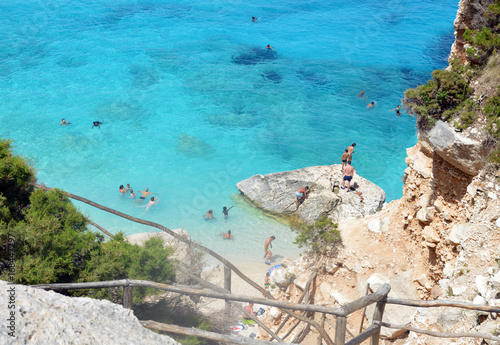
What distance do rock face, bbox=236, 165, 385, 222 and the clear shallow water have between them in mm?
761

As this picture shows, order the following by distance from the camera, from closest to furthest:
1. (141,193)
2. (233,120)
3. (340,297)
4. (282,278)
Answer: (340,297) < (282,278) < (141,193) < (233,120)

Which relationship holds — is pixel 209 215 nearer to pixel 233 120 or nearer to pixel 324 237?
pixel 324 237

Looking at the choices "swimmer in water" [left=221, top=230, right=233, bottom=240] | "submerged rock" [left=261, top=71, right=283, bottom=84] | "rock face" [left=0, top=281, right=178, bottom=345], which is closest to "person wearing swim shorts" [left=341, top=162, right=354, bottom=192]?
"swimmer in water" [left=221, top=230, right=233, bottom=240]

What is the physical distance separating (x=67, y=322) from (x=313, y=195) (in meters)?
13.8

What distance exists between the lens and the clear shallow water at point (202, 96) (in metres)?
19.0

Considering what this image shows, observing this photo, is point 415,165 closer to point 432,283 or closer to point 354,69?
point 432,283

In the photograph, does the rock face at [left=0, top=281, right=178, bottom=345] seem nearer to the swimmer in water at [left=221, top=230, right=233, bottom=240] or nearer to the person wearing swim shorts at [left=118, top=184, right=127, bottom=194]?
the swimmer in water at [left=221, top=230, right=233, bottom=240]

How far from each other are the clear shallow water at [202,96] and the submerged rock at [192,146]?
0.10 meters

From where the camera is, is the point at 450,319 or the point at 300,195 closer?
the point at 450,319

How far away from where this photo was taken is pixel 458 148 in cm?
707

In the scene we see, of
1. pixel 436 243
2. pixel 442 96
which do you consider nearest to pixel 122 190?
pixel 436 243

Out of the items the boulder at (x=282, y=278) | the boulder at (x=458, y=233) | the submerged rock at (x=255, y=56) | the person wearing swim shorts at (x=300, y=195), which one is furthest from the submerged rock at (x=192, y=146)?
the boulder at (x=458, y=233)

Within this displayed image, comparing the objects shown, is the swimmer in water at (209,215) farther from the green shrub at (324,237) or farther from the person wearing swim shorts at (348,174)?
the green shrub at (324,237)

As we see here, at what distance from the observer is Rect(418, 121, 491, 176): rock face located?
6805mm
